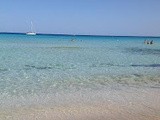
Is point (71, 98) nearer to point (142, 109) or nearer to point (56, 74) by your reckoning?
A: point (142, 109)

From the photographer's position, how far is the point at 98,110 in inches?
342

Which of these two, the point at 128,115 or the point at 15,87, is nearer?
the point at 128,115

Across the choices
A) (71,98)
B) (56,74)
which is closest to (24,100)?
(71,98)

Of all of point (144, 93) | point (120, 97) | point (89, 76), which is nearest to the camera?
point (120, 97)

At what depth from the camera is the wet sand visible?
26.1 feet

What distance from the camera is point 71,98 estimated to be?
10.3 metres

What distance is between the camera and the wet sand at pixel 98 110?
795cm

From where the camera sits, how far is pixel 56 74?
15742 millimetres

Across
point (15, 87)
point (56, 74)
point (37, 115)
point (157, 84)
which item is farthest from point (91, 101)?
point (56, 74)

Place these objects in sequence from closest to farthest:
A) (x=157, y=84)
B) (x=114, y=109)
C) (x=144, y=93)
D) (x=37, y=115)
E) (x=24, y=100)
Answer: (x=37, y=115)
(x=114, y=109)
(x=24, y=100)
(x=144, y=93)
(x=157, y=84)

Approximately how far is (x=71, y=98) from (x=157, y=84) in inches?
199

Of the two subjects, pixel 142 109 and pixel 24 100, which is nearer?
pixel 142 109

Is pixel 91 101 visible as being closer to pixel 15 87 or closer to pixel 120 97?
pixel 120 97

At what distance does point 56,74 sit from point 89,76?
178cm
